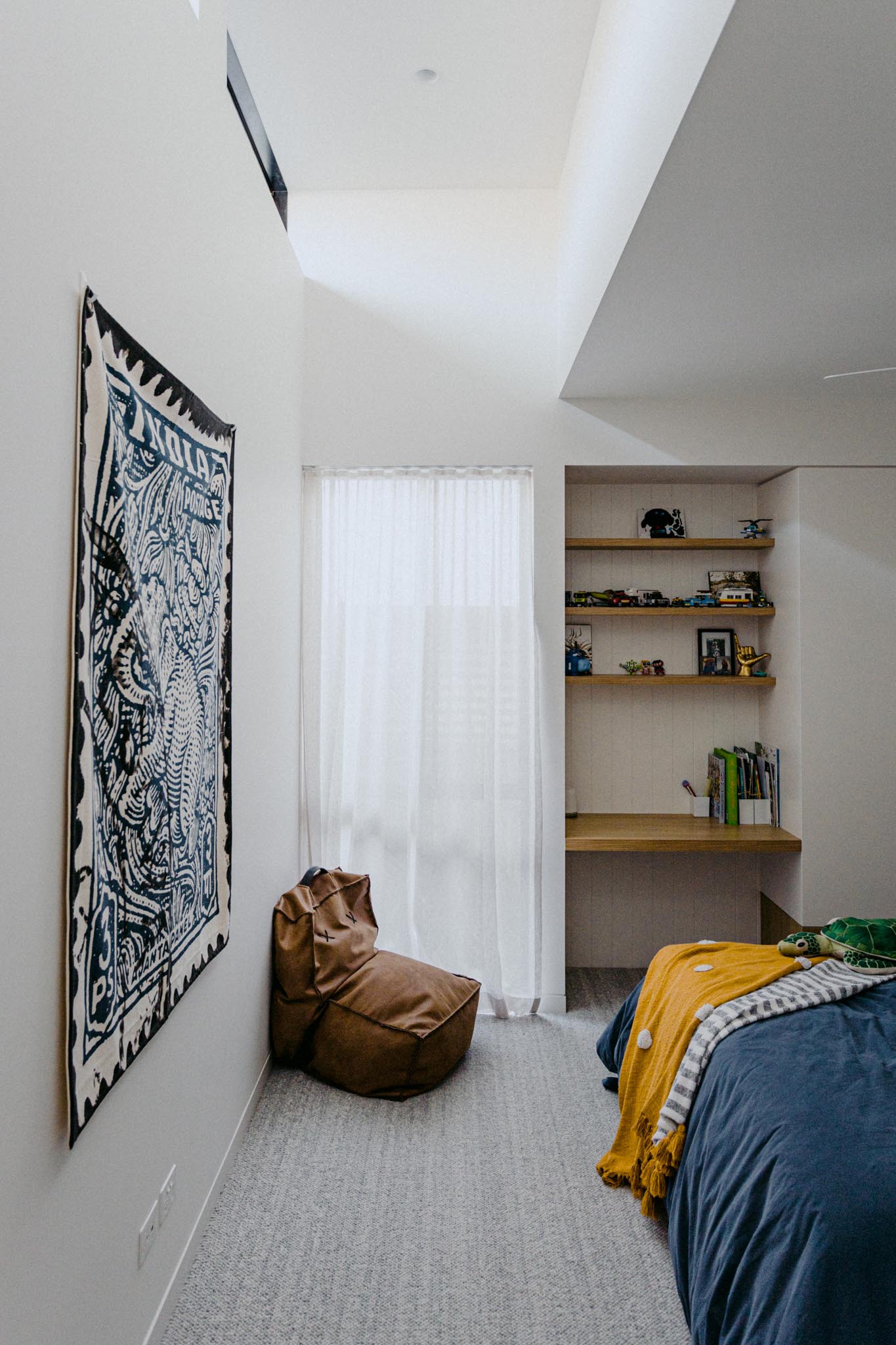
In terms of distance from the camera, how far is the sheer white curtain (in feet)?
11.3

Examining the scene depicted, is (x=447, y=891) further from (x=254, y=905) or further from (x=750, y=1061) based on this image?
(x=750, y=1061)

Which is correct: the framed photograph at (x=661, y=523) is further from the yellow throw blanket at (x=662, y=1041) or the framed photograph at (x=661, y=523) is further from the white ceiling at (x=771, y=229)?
the yellow throw blanket at (x=662, y=1041)

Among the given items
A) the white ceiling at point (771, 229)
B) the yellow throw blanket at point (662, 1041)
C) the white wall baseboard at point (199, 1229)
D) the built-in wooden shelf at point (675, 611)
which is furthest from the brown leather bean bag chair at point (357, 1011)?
the white ceiling at point (771, 229)

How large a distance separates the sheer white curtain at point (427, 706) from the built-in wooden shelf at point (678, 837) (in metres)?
0.27

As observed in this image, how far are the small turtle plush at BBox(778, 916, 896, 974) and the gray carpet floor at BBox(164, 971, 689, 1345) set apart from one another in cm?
81

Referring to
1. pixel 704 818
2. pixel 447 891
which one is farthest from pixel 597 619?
pixel 447 891

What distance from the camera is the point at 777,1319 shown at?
4.74 feet

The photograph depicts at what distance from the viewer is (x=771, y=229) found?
6.86 feet

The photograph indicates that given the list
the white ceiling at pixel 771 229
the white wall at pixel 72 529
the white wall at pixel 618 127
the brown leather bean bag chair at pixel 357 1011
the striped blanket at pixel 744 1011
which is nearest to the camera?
the white wall at pixel 72 529

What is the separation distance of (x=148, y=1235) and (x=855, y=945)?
1985 mm

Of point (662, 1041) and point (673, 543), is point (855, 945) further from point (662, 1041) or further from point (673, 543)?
point (673, 543)

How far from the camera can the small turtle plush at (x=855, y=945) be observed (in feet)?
8.03

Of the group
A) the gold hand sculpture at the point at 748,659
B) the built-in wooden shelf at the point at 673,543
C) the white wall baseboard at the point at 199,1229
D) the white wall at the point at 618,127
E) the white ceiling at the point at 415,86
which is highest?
the white ceiling at the point at 415,86

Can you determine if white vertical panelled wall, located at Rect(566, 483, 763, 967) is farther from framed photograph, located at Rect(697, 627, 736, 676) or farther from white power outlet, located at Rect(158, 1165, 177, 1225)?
white power outlet, located at Rect(158, 1165, 177, 1225)
